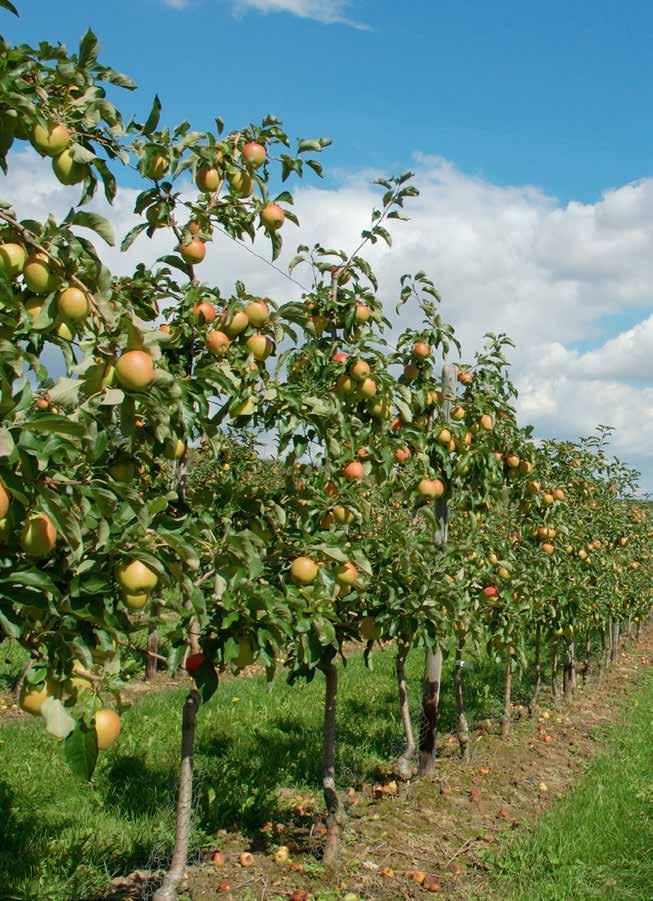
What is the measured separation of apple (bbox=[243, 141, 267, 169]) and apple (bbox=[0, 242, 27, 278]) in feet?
4.92

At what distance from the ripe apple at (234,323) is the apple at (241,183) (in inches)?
21.7

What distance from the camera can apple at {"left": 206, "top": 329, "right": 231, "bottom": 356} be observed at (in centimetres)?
311

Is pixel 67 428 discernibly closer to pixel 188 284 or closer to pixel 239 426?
pixel 239 426

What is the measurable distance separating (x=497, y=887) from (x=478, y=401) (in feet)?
9.93

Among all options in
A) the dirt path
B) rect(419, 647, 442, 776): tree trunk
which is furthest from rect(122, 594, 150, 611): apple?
rect(419, 647, 442, 776): tree trunk

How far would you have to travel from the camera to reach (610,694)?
31.7 ft

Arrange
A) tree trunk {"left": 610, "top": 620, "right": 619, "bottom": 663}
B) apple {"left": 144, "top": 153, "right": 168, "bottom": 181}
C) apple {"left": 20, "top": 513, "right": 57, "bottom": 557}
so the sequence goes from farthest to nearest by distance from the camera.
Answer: tree trunk {"left": 610, "top": 620, "right": 619, "bottom": 663} < apple {"left": 144, "top": 153, "right": 168, "bottom": 181} < apple {"left": 20, "top": 513, "right": 57, "bottom": 557}

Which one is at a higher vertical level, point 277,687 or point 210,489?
point 210,489

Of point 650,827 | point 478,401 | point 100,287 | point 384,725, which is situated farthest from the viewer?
point 384,725

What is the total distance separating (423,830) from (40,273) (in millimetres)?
4010

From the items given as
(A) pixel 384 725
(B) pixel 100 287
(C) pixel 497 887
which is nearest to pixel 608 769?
(A) pixel 384 725

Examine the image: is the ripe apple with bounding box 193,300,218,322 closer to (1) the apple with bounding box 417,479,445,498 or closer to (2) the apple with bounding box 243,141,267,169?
(2) the apple with bounding box 243,141,267,169

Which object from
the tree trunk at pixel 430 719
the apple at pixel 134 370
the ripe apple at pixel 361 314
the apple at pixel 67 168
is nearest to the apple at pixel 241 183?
the ripe apple at pixel 361 314

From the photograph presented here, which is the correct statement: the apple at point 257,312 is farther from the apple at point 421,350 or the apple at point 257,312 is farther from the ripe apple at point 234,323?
the apple at point 421,350
